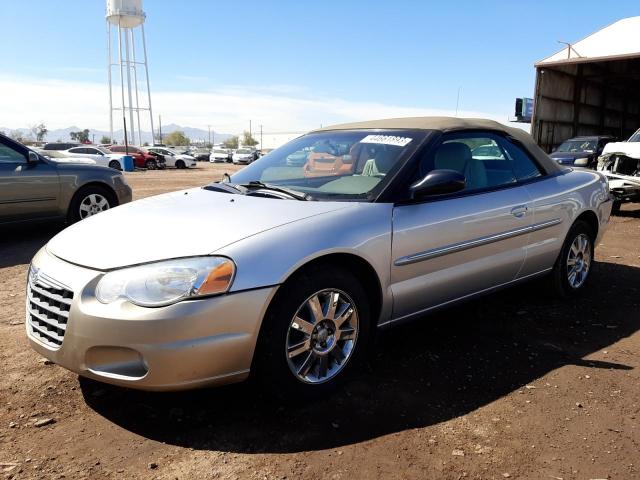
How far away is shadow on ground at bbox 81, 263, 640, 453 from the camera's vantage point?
2572 mm

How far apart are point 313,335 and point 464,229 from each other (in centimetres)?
128

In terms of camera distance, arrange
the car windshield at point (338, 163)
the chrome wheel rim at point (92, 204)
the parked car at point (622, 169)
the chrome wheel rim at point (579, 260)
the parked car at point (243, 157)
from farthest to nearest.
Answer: the parked car at point (243, 157), the parked car at point (622, 169), the chrome wheel rim at point (92, 204), the chrome wheel rim at point (579, 260), the car windshield at point (338, 163)

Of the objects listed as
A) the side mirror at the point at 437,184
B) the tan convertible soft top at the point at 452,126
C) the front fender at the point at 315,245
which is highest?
the tan convertible soft top at the point at 452,126

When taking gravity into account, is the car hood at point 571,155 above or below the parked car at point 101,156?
above

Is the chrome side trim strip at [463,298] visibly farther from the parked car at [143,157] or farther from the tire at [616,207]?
the parked car at [143,157]

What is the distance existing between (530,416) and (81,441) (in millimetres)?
2171

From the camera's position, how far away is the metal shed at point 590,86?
53.0ft

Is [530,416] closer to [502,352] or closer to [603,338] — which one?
[502,352]

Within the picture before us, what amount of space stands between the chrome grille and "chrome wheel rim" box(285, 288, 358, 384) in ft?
3.48

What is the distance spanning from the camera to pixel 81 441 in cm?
250

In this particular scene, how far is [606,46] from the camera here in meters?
16.3

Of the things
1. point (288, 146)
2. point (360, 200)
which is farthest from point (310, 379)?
point (288, 146)

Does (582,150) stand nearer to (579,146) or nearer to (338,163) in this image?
(579,146)

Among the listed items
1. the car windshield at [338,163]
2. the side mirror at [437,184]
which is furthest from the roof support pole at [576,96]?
the side mirror at [437,184]
